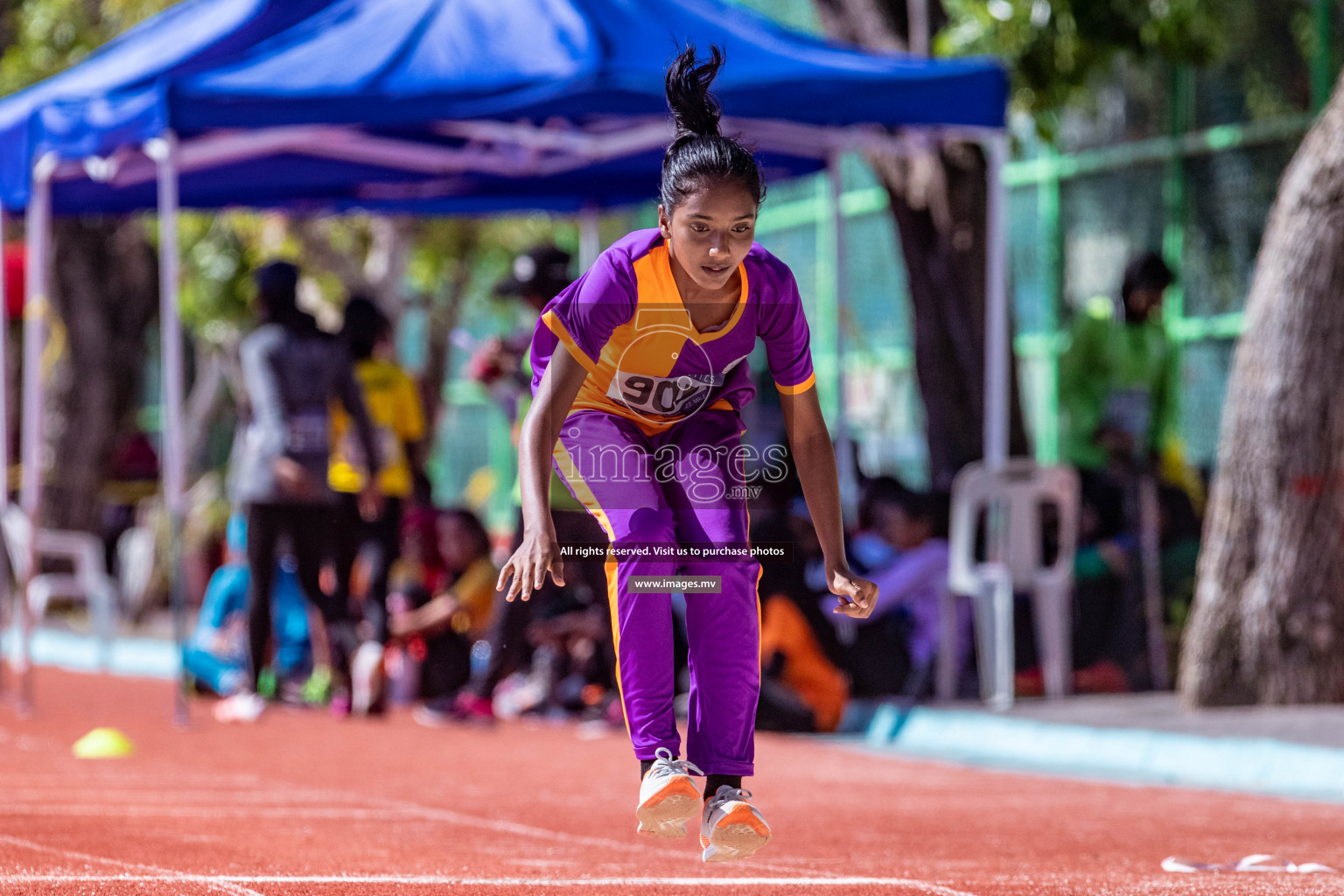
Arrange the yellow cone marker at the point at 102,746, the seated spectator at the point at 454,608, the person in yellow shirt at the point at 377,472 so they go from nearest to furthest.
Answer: the yellow cone marker at the point at 102,746 → the person in yellow shirt at the point at 377,472 → the seated spectator at the point at 454,608

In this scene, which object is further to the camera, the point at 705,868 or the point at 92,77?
the point at 92,77

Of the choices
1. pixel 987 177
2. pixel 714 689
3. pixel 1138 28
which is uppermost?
pixel 1138 28

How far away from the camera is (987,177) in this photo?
42.2ft

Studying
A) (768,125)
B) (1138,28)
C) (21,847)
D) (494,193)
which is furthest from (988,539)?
(21,847)

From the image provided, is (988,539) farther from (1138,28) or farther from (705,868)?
(705,868)

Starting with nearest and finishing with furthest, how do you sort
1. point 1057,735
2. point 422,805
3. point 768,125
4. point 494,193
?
1. point 422,805
2. point 1057,735
3. point 768,125
4. point 494,193

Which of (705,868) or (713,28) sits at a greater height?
(713,28)

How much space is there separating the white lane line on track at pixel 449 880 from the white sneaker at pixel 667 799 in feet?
2.41

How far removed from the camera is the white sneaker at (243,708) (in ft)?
35.2

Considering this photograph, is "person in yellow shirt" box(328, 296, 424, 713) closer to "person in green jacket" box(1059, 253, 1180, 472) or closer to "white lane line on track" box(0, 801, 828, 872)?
"white lane line on track" box(0, 801, 828, 872)

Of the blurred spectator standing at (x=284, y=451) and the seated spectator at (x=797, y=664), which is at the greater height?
the blurred spectator standing at (x=284, y=451)

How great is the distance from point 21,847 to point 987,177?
26.9 ft

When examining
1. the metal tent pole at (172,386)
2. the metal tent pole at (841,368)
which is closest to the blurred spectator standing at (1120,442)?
the metal tent pole at (841,368)

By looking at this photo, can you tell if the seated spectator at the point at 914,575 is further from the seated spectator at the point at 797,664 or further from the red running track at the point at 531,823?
the red running track at the point at 531,823
